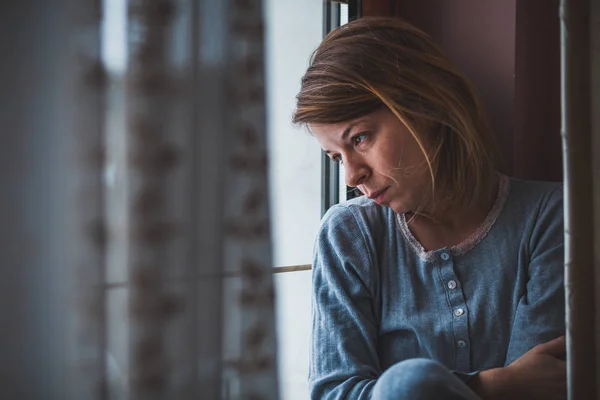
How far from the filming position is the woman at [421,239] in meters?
1.17

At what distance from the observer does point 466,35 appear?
158cm

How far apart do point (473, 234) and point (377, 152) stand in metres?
0.31

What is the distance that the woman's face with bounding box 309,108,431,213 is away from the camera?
1.17 metres

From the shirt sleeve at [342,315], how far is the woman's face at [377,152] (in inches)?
5.3

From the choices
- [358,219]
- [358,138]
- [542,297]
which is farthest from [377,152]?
[542,297]

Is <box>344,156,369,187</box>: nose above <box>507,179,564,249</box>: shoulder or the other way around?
above

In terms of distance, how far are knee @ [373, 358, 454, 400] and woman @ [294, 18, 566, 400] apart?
0.11 meters

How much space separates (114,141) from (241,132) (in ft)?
0.57

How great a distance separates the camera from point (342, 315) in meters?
1.22

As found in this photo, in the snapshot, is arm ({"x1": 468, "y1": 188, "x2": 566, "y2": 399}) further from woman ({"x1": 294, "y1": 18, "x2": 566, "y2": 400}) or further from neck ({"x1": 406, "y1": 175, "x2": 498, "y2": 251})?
neck ({"x1": 406, "y1": 175, "x2": 498, "y2": 251})

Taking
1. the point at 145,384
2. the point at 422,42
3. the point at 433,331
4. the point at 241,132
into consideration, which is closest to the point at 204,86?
the point at 241,132

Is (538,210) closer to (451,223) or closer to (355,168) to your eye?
(451,223)

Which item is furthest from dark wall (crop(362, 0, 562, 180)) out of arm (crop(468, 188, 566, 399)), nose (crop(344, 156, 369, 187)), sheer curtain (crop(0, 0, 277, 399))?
sheer curtain (crop(0, 0, 277, 399))

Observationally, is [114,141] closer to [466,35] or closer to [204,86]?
[204,86]
